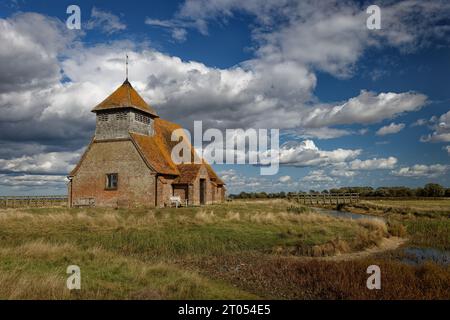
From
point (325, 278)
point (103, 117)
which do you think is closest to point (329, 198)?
point (103, 117)

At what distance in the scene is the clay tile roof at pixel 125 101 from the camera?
107 feet

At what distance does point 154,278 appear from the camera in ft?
34.2

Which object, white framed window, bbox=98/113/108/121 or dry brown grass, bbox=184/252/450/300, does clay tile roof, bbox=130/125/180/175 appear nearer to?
white framed window, bbox=98/113/108/121

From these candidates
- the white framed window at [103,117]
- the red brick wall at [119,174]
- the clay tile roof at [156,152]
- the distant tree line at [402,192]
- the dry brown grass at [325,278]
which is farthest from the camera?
the distant tree line at [402,192]

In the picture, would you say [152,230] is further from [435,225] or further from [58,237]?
[435,225]

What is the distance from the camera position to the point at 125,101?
1283 inches

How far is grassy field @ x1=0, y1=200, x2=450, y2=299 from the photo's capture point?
9.55 meters

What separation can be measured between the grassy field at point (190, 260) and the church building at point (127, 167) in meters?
8.26

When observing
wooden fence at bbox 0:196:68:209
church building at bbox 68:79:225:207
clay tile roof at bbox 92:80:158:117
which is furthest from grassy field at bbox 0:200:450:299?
wooden fence at bbox 0:196:68:209

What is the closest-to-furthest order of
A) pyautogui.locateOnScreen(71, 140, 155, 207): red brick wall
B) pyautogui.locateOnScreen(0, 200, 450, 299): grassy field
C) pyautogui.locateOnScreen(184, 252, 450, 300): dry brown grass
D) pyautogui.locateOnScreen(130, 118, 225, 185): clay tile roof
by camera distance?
1. pyautogui.locateOnScreen(0, 200, 450, 299): grassy field
2. pyautogui.locateOnScreen(184, 252, 450, 300): dry brown grass
3. pyautogui.locateOnScreen(71, 140, 155, 207): red brick wall
4. pyautogui.locateOnScreen(130, 118, 225, 185): clay tile roof

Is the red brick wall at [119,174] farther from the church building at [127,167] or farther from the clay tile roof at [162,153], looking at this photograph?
the clay tile roof at [162,153]

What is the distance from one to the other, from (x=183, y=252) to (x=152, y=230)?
3.99 meters

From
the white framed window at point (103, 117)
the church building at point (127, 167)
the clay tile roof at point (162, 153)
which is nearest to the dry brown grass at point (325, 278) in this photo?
the church building at point (127, 167)
